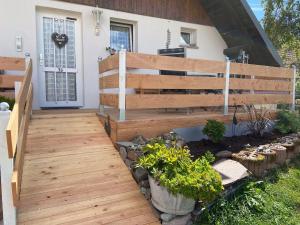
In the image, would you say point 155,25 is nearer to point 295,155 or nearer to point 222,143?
point 222,143

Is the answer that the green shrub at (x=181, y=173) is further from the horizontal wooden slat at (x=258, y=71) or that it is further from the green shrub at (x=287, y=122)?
the green shrub at (x=287, y=122)

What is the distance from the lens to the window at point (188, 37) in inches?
279

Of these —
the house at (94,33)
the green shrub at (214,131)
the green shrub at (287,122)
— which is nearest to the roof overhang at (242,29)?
the house at (94,33)

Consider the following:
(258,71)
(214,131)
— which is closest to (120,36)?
(258,71)

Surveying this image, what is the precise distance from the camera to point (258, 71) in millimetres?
5004

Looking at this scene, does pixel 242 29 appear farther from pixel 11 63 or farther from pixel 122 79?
pixel 11 63

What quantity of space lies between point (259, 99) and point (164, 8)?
328 cm

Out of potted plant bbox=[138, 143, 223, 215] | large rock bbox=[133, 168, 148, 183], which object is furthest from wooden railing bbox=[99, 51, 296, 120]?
potted plant bbox=[138, 143, 223, 215]

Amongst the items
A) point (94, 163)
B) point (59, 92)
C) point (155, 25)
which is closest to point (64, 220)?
point (94, 163)

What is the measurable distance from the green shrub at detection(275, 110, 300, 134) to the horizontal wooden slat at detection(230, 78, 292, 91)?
569 mm

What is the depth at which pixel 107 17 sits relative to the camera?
5.79m

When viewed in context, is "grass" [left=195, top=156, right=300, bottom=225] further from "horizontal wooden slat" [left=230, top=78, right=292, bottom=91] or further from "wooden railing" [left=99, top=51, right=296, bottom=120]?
"horizontal wooden slat" [left=230, top=78, right=292, bottom=91]

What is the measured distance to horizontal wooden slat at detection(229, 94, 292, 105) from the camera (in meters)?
4.76

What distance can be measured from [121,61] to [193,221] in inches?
83.3
